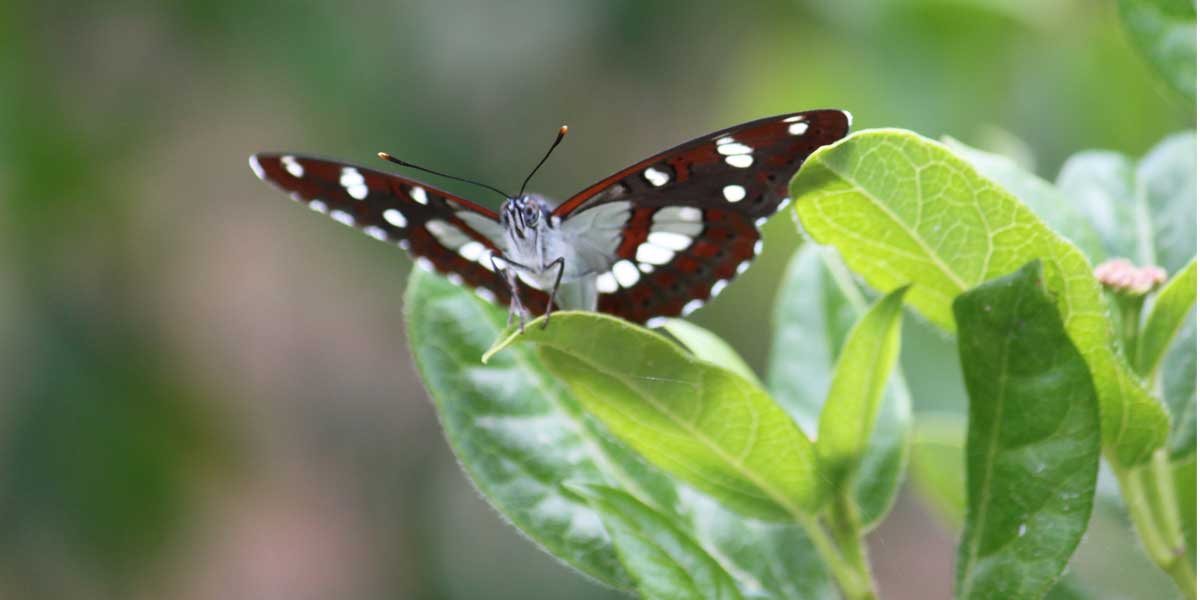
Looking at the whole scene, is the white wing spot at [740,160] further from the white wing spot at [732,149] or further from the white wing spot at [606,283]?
the white wing spot at [606,283]

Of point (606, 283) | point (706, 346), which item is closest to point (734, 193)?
point (706, 346)

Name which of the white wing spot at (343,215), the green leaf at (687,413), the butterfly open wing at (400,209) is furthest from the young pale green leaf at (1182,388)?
the white wing spot at (343,215)

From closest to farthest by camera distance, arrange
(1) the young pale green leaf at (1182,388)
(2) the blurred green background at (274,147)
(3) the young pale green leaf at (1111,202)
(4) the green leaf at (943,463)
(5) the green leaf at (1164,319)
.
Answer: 1. (5) the green leaf at (1164,319)
2. (1) the young pale green leaf at (1182,388)
3. (3) the young pale green leaf at (1111,202)
4. (4) the green leaf at (943,463)
5. (2) the blurred green background at (274,147)

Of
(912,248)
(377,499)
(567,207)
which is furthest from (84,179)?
(912,248)

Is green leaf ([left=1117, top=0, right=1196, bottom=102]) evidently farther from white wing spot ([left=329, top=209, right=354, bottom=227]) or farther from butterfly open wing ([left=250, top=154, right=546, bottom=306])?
white wing spot ([left=329, top=209, right=354, bottom=227])

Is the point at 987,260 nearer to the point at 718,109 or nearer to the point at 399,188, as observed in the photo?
the point at 399,188
